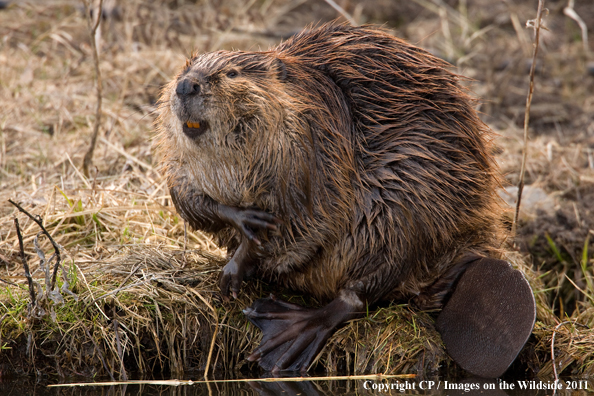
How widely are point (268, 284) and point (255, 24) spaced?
3.59 m

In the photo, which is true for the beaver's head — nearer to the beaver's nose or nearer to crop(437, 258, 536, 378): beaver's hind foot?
the beaver's nose

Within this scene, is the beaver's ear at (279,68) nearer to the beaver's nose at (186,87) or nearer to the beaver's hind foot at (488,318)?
the beaver's nose at (186,87)

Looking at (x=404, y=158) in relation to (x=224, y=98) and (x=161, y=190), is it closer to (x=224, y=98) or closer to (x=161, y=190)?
(x=224, y=98)

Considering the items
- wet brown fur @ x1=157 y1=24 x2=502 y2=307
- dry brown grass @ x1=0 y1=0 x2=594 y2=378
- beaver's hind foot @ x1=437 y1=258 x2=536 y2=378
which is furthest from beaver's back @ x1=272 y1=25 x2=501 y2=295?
dry brown grass @ x1=0 y1=0 x2=594 y2=378

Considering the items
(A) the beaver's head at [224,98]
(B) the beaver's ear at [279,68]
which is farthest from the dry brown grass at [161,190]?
(B) the beaver's ear at [279,68]

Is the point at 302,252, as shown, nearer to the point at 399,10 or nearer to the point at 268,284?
the point at 268,284

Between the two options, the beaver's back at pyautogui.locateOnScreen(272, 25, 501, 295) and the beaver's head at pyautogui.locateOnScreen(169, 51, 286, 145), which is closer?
the beaver's head at pyautogui.locateOnScreen(169, 51, 286, 145)

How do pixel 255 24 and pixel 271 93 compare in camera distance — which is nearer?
pixel 271 93

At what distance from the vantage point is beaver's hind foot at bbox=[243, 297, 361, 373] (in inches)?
105

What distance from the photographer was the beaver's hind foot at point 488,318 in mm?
2502

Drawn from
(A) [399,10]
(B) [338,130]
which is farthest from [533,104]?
(B) [338,130]

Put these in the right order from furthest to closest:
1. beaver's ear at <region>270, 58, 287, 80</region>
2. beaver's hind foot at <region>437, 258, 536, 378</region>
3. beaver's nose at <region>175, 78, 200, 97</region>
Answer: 1. beaver's ear at <region>270, 58, 287, 80</region>
2. beaver's hind foot at <region>437, 258, 536, 378</region>
3. beaver's nose at <region>175, 78, 200, 97</region>

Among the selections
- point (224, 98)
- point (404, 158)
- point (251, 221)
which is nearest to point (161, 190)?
point (251, 221)

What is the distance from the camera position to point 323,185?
8.57ft
